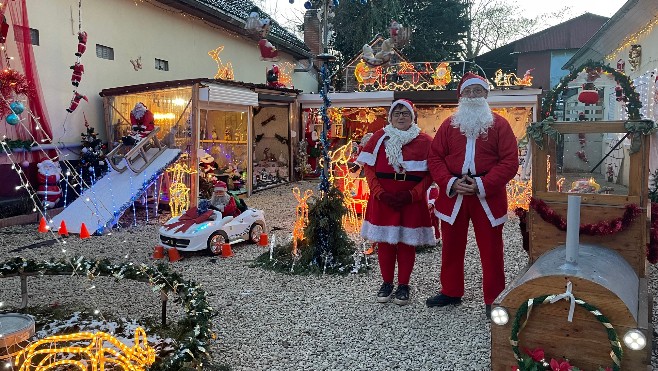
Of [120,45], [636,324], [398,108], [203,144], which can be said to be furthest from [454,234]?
[120,45]

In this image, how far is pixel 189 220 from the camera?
6898mm

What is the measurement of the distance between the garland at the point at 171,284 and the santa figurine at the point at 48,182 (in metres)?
5.32

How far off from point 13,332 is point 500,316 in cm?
296

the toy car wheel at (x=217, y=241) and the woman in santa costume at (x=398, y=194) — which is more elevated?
the woman in santa costume at (x=398, y=194)

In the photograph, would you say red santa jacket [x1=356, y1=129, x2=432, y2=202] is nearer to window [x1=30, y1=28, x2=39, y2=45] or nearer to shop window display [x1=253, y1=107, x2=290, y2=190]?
window [x1=30, y1=28, x2=39, y2=45]

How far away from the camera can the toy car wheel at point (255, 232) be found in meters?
7.57

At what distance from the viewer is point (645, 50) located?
37.5 ft

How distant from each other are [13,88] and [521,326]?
8.12 meters

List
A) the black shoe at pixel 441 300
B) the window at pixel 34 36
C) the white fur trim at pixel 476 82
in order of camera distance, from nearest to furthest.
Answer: the white fur trim at pixel 476 82
the black shoe at pixel 441 300
the window at pixel 34 36

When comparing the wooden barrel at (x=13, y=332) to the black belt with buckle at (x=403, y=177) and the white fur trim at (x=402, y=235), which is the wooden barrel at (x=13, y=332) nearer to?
the white fur trim at (x=402, y=235)

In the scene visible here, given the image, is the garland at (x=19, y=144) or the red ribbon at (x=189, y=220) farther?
the garland at (x=19, y=144)

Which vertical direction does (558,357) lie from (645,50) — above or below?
below

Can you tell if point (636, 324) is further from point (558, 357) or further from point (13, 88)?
point (13, 88)

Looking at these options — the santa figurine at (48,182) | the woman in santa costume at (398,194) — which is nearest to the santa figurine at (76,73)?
the santa figurine at (48,182)
